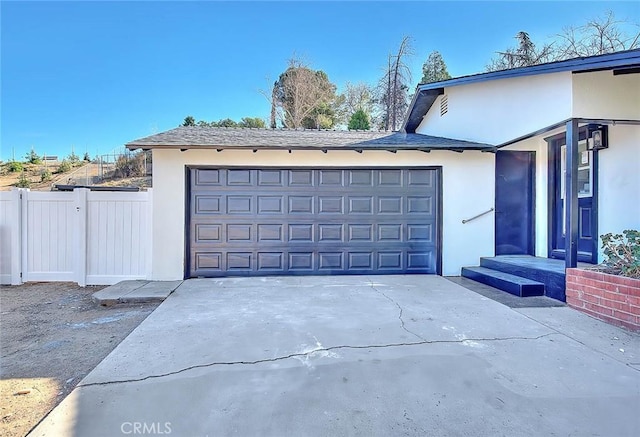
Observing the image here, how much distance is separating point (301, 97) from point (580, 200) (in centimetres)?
1655

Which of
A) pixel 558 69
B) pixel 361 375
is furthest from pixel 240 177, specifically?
pixel 558 69

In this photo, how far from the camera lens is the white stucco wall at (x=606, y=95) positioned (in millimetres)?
4773

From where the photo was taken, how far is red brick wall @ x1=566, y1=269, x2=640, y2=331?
147 inches

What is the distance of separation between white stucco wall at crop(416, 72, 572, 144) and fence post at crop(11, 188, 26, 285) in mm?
8976

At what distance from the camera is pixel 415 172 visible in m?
7.01

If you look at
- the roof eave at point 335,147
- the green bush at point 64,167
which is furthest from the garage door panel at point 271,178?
the green bush at point 64,167

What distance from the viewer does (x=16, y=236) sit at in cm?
603

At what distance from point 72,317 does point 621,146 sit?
8540 mm

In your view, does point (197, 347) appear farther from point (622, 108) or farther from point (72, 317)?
point (622, 108)

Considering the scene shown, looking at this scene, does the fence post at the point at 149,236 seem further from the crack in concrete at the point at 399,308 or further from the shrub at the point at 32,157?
the shrub at the point at 32,157

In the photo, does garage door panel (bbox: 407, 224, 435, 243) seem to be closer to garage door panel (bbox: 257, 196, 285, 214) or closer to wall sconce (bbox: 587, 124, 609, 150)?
garage door panel (bbox: 257, 196, 285, 214)

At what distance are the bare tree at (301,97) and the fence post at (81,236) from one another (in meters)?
14.8

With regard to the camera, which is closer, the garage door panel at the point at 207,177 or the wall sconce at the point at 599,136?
the wall sconce at the point at 599,136

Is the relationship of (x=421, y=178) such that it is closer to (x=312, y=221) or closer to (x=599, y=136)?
(x=312, y=221)
